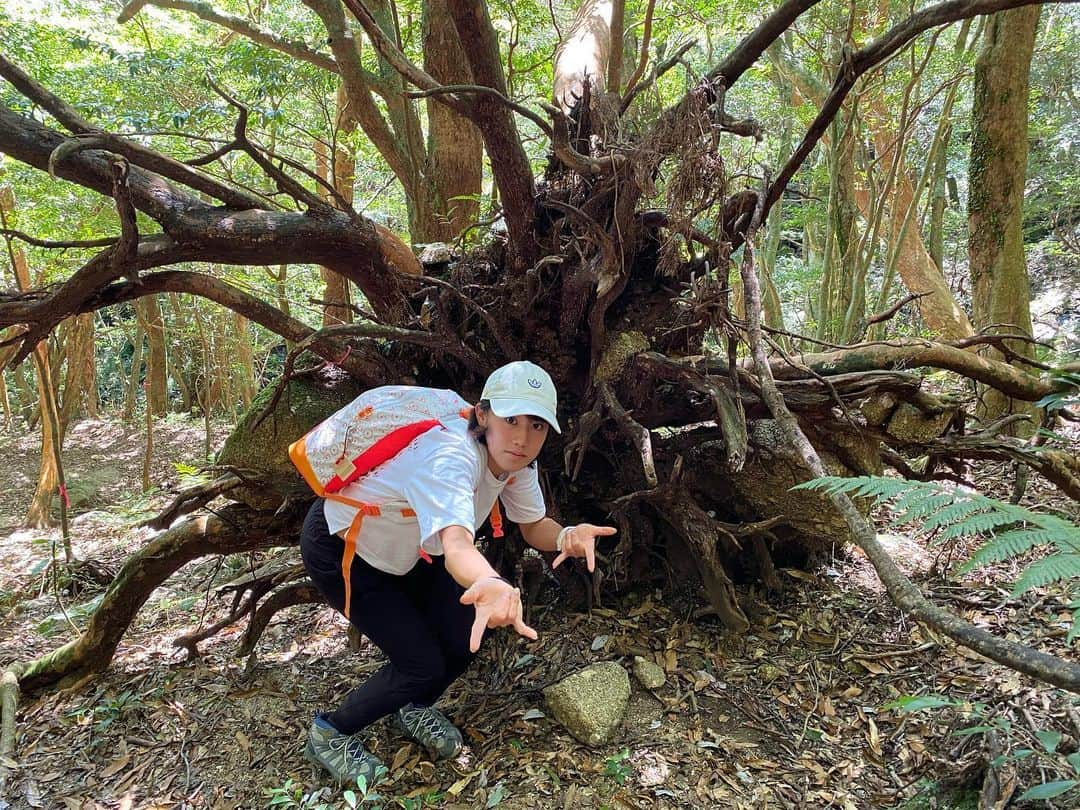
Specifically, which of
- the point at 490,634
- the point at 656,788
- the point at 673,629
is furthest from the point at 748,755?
the point at 490,634

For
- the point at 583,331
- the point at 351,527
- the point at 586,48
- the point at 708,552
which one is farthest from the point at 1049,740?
the point at 586,48

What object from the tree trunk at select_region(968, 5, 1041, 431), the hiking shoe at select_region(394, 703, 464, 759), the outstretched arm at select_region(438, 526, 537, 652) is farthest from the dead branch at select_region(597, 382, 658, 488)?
the tree trunk at select_region(968, 5, 1041, 431)

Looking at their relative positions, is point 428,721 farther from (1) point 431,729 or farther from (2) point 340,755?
(2) point 340,755

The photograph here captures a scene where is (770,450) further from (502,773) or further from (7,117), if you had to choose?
(7,117)

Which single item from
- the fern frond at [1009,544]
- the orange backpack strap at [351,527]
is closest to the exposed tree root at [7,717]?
the orange backpack strap at [351,527]

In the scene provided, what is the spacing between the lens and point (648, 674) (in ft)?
9.35

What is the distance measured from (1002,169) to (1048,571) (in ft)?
14.5

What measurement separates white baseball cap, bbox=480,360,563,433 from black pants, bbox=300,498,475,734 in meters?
0.91

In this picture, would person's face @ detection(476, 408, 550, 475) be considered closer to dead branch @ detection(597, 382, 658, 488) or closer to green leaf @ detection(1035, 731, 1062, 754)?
dead branch @ detection(597, 382, 658, 488)

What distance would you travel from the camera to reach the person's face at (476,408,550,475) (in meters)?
2.07

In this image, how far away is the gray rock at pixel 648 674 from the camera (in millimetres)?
2811

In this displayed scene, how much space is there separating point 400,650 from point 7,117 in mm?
3013

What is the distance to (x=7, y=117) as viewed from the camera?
2.86m

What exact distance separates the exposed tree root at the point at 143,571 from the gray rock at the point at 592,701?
1.81 meters
